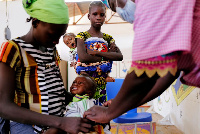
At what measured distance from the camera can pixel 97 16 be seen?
2.48 m

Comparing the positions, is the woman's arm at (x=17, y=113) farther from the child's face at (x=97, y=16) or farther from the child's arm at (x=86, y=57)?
the child's face at (x=97, y=16)

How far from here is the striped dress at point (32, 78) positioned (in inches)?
48.5

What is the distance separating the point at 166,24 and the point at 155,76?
229 millimetres

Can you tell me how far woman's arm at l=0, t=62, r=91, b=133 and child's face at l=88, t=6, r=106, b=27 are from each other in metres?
1.41

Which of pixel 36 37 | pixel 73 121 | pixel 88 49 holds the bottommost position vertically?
pixel 73 121

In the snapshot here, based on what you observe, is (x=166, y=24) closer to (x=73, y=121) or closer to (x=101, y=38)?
(x=73, y=121)

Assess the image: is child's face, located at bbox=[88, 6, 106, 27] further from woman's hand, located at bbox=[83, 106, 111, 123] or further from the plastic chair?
the plastic chair

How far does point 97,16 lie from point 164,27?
1.66 metres

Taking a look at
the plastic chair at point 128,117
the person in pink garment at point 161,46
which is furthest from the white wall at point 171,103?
the person in pink garment at point 161,46

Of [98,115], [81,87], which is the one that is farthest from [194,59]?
[81,87]

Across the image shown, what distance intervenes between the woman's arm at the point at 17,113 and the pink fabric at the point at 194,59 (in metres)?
0.60

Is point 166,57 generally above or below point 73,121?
above

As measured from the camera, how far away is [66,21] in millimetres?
1307

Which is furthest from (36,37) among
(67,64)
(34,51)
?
(67,64)
